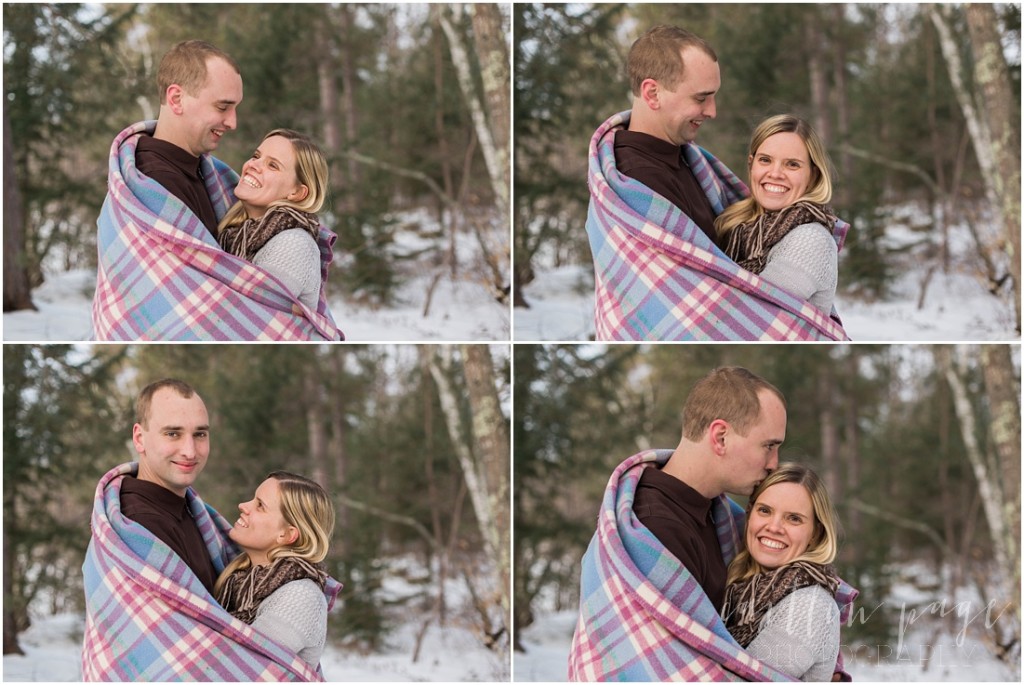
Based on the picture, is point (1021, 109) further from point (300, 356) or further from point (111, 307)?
point (111, 307)

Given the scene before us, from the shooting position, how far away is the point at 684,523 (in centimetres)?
324

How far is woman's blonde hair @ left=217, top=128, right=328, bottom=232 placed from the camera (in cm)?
364

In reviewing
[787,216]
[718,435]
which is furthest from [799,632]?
[787,216]

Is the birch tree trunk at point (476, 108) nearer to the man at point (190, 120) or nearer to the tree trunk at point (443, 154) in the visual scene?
the tree trunk at point (443, 154)

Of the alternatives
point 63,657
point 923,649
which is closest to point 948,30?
point 923,649

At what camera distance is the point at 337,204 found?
4.19 meters

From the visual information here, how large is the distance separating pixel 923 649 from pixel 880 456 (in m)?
0.58

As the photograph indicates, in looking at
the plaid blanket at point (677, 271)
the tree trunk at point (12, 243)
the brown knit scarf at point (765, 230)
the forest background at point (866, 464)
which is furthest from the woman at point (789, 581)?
the tree trunk at point (12, 243)

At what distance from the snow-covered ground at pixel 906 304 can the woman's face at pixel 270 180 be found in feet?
2.65

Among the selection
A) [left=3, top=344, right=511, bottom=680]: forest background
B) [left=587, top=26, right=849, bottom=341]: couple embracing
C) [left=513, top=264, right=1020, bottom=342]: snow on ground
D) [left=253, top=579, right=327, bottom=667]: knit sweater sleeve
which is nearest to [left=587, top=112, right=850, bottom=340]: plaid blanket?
[left=587, top=26, right=849, bottom=341]: couple embracing

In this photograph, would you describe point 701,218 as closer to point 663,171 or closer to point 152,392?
point 663,171

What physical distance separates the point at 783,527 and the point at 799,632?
0.77ft

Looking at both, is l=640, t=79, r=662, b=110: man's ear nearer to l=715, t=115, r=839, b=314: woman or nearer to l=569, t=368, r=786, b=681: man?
l=715, t=115, r=839, b=314: woman

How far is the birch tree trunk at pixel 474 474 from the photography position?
13.5 ft
